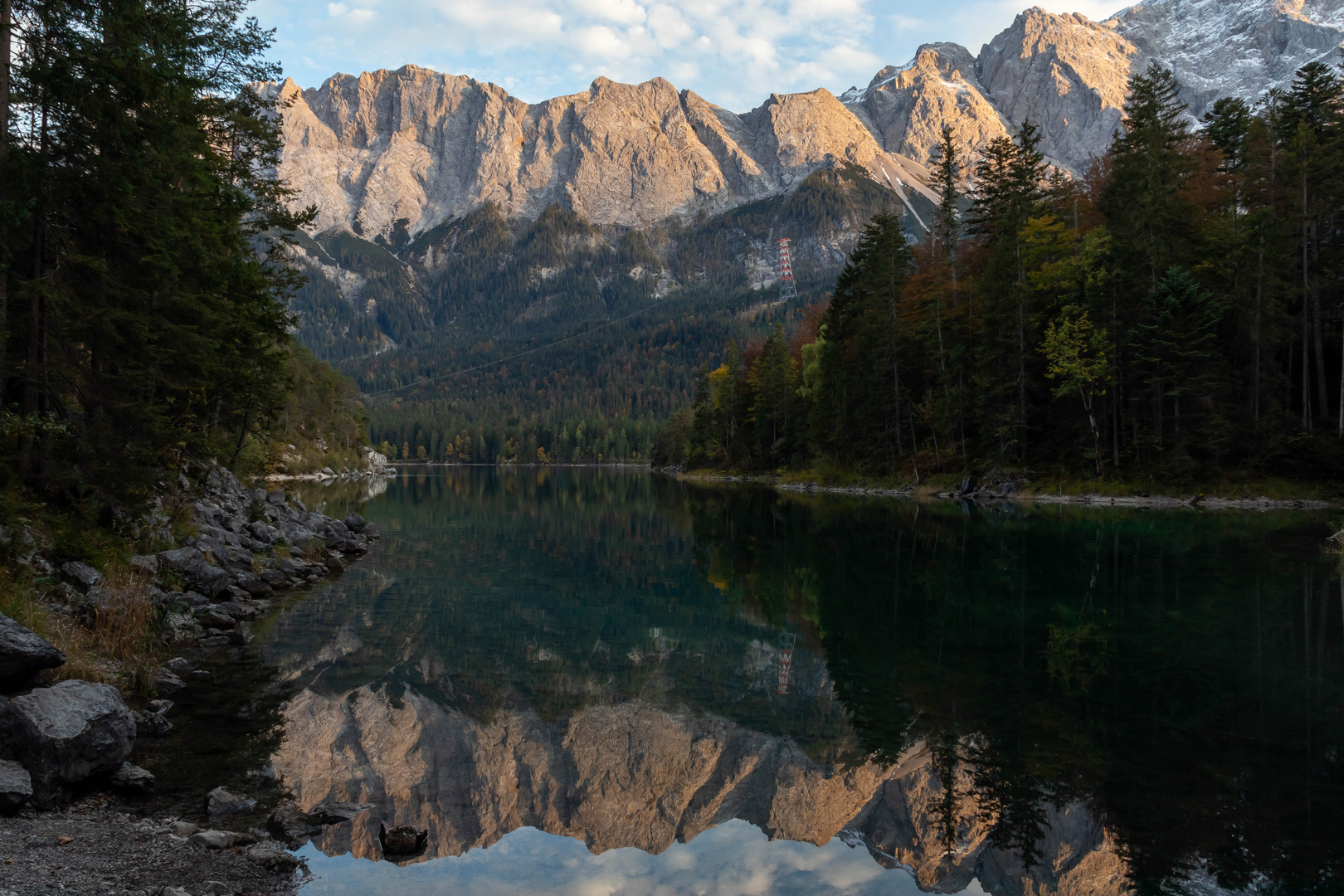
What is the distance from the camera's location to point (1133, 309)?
46406mm

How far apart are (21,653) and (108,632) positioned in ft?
16.3

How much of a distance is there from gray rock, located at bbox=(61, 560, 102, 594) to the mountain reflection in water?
3598 millimetres

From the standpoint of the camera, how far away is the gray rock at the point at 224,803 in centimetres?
807

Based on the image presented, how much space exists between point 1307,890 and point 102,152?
71.4ft

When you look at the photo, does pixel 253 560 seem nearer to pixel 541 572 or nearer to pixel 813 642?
pixel 541 572

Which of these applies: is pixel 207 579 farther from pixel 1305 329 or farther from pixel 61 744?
pixel 1305 329

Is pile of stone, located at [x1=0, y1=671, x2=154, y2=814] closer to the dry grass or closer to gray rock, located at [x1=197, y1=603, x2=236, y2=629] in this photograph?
the dry grass

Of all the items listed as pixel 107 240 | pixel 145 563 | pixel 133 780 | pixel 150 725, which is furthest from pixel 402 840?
pixel 107 240

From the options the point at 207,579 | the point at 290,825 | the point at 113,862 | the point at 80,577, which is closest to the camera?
the point at 113,862

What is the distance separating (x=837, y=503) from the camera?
174ft

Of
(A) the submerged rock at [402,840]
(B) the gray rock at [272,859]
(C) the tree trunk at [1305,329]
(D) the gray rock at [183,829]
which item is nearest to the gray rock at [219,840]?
(D) the gray rock at [183,829]

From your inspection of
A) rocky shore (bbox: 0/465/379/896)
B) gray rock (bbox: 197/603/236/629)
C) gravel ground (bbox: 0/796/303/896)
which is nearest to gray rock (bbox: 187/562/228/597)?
gray rock (bbox: 197/603/236/629)

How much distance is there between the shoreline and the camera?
40406 mm

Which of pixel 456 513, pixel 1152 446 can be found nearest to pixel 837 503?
pixel 1152 446
